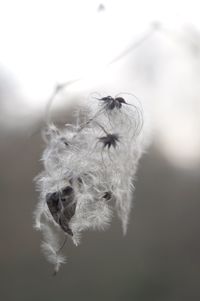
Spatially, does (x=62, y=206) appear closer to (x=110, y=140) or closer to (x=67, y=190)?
(x=67, y=190)

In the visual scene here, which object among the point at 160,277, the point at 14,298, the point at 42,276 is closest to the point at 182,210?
the point at 160,277

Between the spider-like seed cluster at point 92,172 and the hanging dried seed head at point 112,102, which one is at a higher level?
the hanging dried seed head at point 112,102

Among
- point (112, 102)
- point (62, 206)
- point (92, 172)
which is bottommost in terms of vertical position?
point (62, 206)

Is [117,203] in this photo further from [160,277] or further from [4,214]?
[4,214]

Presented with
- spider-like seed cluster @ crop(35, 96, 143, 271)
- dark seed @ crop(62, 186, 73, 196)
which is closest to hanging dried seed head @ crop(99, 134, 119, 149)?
spider-like seed cluster @ crop(35, 96, 143, 271)

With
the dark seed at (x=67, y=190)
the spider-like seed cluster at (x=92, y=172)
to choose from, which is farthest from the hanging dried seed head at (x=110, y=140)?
the dark seed at (x=67, y=190)

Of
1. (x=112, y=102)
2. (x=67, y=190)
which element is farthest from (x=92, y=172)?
(x=112, y=102)

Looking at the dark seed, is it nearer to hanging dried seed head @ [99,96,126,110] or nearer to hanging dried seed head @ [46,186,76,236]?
hanging dried seed head @ [46,186,76,236]

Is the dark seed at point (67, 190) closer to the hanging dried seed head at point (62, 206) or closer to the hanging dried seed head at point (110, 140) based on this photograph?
the hanging dried seed head at point (62, 206)

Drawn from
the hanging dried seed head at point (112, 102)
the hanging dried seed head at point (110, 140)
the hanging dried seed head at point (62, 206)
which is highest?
the hanging dried seed head at point (112, 102)
